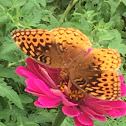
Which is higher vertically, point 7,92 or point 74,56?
point 74,56

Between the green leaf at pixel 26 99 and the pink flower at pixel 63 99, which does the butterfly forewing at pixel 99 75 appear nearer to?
the pink flower at pixel 63 99

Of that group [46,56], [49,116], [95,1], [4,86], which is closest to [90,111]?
[46,56]

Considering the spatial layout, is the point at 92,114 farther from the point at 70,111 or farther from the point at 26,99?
the point at 26,99

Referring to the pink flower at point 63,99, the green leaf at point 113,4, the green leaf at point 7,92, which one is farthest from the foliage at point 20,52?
the green leaf at point 113,4

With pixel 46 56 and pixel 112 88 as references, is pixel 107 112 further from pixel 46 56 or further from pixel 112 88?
pixel 46 56

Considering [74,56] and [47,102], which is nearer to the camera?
[47,102]

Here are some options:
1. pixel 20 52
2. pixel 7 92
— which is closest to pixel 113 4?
pixel 20 52

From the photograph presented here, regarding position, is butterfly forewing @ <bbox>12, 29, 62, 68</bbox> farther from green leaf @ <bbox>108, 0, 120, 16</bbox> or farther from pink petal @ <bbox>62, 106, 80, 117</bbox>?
green leaf @ <bbox>108, 0, 120, 16</bbox>
